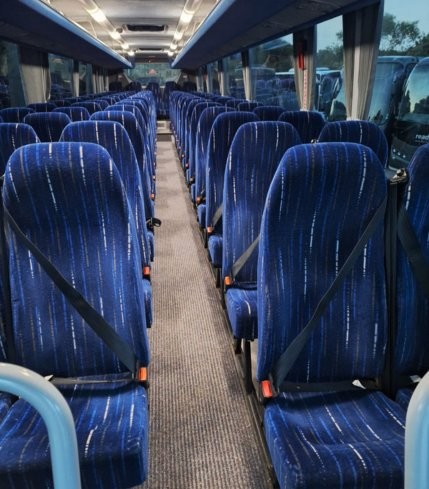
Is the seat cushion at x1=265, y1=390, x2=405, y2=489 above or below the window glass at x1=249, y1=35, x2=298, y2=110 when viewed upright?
below

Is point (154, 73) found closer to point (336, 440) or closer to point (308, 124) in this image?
point (308, 124)

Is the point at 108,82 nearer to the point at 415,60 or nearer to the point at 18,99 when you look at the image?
the point at 18,99

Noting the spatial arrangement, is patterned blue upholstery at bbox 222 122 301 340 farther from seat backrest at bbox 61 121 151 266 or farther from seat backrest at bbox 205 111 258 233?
seat backrest at bbox 205 111 258 233

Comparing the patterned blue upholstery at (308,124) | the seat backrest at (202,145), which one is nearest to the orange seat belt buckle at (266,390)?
the seat backrest at (202,145)

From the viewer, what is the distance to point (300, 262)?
1.69 meters

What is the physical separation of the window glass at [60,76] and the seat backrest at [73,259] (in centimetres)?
1266

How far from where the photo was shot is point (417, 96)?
4.75 metres

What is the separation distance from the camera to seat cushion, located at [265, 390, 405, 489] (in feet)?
4.46

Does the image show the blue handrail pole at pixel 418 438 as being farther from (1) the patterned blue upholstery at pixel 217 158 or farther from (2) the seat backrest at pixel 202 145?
(2) the seat backrest at pixel 202 145

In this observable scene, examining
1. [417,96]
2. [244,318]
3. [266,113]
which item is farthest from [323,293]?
[266,113]

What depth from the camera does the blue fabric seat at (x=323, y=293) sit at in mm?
1590

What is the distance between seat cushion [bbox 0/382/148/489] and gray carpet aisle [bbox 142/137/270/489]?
52 centimetres

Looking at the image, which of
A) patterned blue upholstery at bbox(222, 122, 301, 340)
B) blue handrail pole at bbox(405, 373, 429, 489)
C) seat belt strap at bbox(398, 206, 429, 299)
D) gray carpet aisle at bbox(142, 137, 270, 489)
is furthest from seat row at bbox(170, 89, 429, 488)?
patterned blue upholstery at bbox(222, 122, 301, 340)

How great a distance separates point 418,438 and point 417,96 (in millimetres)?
4623
